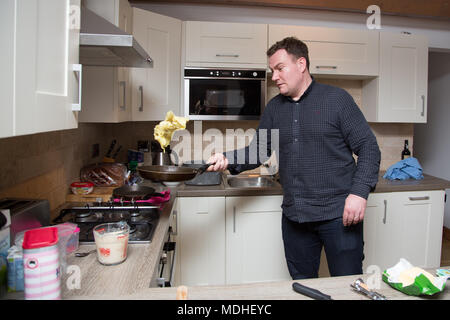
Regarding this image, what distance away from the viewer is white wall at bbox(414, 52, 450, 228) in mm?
3889

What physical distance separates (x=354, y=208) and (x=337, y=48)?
59.3 inches

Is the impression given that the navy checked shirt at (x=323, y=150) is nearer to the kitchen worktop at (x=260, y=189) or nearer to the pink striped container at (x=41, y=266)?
the kitchen worktop at (x=260, y=189)

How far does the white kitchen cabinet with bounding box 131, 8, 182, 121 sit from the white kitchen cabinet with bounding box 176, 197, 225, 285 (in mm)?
698

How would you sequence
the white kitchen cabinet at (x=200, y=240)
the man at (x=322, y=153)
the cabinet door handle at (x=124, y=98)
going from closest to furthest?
the man at (x=322, y=153), the cabinet door handle at (x=124, y=98), the white kitchen cabinet at (x=200, y=240)

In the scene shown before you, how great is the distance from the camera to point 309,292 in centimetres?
86

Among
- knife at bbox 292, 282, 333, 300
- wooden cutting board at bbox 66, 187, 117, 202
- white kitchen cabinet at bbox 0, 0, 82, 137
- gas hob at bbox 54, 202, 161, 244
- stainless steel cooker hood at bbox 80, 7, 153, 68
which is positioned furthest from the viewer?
wooden cutting board at bbox 66, 187, 117, 202

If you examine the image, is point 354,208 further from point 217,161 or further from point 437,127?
point 437,127

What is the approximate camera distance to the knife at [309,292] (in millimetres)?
839

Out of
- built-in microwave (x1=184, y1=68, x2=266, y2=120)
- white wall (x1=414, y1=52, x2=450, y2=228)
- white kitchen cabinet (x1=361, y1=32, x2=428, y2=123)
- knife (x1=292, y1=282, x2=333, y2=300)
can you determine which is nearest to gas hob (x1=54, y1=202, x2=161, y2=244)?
knife (x1=292, y1=282, x2=333, y2=300)

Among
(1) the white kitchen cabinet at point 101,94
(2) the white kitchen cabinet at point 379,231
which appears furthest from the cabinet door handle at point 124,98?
(2) the white kitchen cabinet at point 379,231

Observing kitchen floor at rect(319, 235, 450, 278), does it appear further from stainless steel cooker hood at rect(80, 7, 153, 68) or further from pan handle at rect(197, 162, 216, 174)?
stainless steel cooker hood at rect(80, 7, 153, 68)

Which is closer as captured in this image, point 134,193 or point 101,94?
point 134,193

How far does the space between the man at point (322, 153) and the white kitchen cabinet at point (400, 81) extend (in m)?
1.24

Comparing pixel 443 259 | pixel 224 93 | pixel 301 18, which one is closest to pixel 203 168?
pixel 224 93
